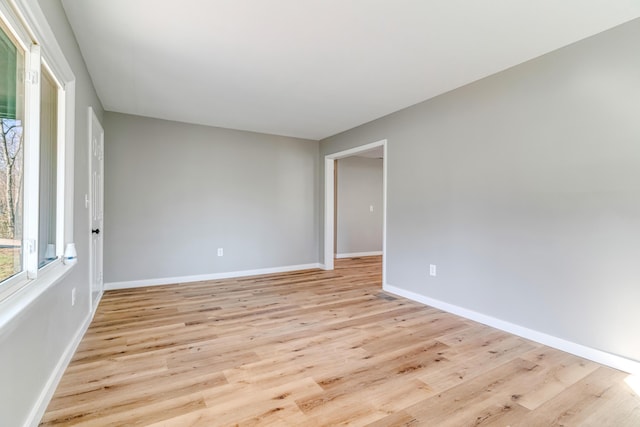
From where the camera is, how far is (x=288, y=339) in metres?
2.50

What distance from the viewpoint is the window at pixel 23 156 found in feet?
4.21

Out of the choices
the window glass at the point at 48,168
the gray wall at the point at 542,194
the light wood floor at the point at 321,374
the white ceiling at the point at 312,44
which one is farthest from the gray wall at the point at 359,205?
the window glass at the point at 48,168

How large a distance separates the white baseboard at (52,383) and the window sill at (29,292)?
1.87ft

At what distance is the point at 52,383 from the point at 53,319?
36 cm

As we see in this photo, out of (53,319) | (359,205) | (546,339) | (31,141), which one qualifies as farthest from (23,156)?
(359,205)

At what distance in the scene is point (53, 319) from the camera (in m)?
1.76

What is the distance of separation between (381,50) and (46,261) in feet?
8.98

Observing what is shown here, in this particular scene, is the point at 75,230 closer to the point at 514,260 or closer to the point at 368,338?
the point at 368,338

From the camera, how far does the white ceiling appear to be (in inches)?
74.7

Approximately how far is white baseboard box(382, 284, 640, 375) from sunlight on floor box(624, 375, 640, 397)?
5 centimetres

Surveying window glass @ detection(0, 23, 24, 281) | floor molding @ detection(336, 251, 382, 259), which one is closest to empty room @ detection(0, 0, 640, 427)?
window glass @ detection(0, 23, 24, 281)

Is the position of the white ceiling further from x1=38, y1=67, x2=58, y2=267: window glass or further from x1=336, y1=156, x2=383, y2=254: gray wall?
x1=336, y1=156, x2=383, y2=254: gray wall

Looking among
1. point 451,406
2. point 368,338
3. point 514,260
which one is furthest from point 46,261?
point 514,260

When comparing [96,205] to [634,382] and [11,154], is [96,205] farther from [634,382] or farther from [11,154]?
[634,382]
